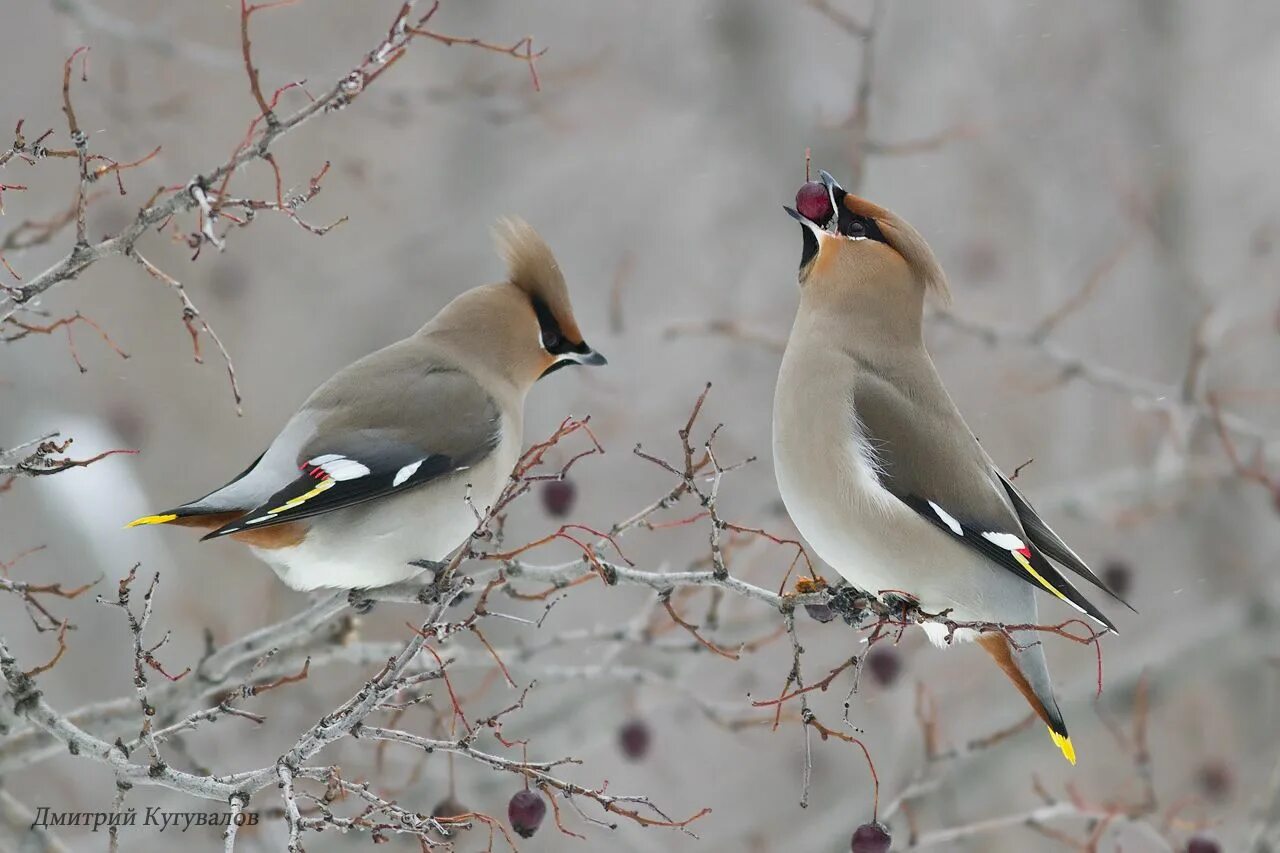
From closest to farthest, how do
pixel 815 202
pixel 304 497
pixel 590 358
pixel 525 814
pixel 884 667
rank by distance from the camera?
1. pixel 525 814
2. pixel 304 497
3. pixel 815 202
4. pixel 590 358
5. pixel 884 667

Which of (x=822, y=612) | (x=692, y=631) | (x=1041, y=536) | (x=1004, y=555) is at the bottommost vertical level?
(x=692, y=631)

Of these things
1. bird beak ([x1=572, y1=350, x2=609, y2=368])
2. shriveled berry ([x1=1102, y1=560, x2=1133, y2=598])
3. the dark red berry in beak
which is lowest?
the dark red berry in beak

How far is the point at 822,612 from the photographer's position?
3719 mm

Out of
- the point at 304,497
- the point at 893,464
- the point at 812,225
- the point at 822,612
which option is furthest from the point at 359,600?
the point at 812,225

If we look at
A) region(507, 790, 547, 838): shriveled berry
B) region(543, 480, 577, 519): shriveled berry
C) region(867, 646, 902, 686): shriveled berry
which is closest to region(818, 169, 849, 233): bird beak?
region(543, 480, 577, 519): shriveled berry

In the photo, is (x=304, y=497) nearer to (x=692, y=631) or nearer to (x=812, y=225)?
(x=692, y=631)

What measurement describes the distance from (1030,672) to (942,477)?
540 millimetres

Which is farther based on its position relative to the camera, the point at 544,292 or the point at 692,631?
the point at 544,292

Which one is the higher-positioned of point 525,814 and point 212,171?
point 212,171

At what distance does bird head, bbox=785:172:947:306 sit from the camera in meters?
3.97

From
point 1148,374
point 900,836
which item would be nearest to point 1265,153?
point 1148,374

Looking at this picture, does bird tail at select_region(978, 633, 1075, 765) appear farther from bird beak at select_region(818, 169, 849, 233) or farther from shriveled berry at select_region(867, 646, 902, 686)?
shriveled berry at select_region(867, 646, 902, 686)

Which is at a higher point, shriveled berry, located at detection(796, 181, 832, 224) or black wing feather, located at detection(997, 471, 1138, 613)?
shriveled berry, located at detection(796, 181, 832, 224)

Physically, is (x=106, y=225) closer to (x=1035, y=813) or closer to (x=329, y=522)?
(x=329, y=522)
